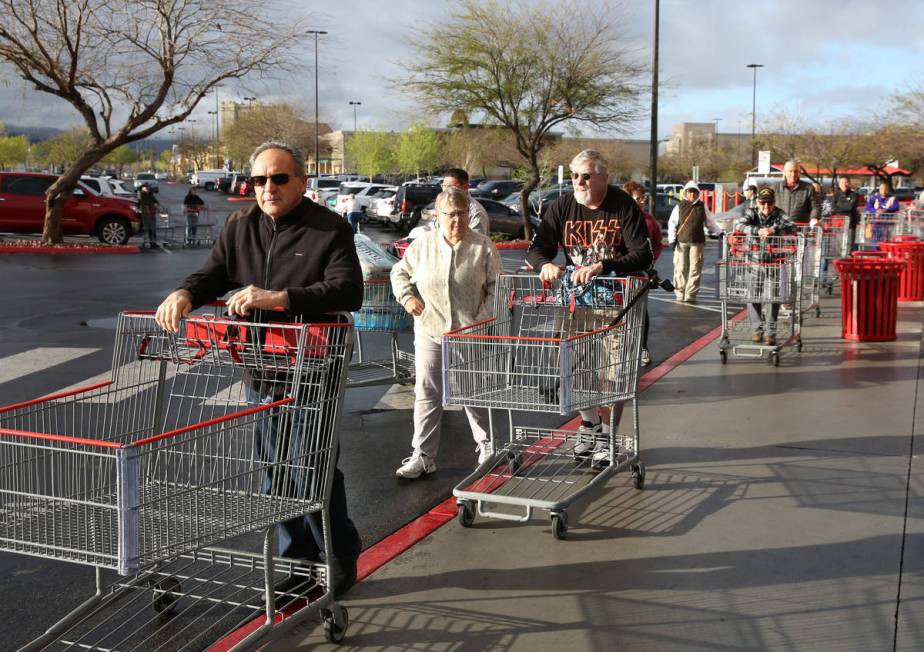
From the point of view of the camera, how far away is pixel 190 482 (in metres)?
3.99

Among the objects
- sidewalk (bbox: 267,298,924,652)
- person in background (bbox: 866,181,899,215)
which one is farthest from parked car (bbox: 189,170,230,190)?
sidewalk (bbox: 267,298,924,652)

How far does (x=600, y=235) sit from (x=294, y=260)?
8.57ft

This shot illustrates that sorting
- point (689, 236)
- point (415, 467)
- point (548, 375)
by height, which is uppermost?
point (689, 236)

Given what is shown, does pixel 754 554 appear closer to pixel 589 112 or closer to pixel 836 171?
pixel 589 112

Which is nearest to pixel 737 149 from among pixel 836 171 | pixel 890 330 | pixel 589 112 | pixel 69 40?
pixel 836 171

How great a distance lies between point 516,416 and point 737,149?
93208mm

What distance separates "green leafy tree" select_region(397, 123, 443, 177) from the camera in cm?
8575

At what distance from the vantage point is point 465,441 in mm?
7590

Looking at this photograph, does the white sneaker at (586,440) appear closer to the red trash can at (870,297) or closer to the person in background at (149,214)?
the red trash can at (870,297)

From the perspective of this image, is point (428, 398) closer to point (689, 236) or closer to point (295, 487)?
point (295, 487)

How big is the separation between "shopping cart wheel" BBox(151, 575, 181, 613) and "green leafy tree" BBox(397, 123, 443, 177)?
267ft

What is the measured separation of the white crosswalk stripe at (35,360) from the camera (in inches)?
393

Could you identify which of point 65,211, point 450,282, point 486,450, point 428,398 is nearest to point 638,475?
point 486,450

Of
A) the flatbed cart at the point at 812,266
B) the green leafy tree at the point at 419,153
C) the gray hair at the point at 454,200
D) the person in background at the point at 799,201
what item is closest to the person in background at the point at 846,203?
the person in background at the point at 799,201
